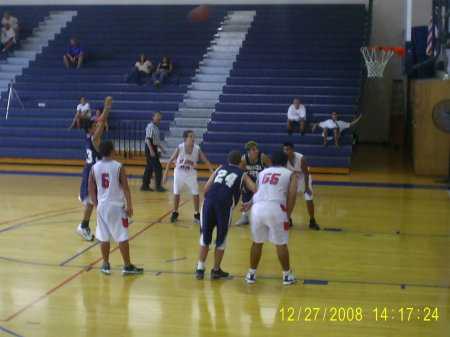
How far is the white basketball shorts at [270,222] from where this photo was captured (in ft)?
24.5

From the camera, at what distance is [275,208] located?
747 cm

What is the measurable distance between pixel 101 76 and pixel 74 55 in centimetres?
149

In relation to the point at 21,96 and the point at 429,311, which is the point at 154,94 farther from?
the point at 429,311

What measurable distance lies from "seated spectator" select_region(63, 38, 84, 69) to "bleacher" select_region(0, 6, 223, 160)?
0.27 meters

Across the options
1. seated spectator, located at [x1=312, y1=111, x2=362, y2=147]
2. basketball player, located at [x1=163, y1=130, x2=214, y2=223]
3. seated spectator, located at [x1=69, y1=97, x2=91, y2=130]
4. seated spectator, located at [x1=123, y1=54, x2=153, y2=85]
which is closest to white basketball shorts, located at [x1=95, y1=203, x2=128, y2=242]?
basketball player, located at [x1=163, y1=130, x2=214, y2=223]

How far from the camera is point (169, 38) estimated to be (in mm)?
23250

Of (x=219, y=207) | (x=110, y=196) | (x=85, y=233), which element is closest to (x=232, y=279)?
(x=219, y=207)

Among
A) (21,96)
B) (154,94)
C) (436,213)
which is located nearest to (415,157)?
(436,213)

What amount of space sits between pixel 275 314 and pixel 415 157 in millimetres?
10784

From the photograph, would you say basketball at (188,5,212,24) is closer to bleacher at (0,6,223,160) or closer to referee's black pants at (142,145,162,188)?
bleacher at (0,6,223,160)

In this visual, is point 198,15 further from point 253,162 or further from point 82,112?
point 253,162

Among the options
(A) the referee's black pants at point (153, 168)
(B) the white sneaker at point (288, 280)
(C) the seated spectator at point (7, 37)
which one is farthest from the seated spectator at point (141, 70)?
(B) the white sneaker at point (288, 280)

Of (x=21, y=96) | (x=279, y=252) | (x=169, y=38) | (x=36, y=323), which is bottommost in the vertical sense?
(x=36, y=323)

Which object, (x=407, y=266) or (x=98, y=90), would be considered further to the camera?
(x=98, y=90)
